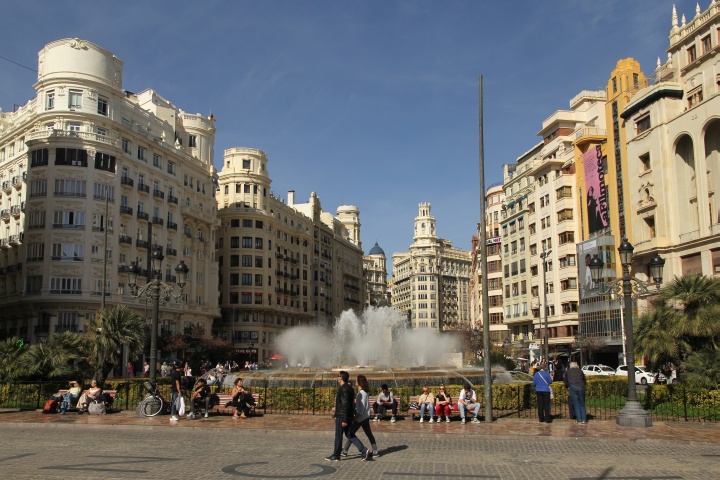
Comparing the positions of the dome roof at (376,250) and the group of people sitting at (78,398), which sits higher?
the dome roof at (376,250)

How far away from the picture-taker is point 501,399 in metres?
22.9

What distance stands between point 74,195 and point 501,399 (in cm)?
4373

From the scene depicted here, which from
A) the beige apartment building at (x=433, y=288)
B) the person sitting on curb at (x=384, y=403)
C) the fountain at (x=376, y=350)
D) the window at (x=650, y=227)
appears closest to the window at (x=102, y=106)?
the fountain at (x=376, y=350)

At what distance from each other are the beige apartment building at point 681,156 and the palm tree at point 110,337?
33.3 m

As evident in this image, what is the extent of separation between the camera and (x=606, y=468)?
502 inches

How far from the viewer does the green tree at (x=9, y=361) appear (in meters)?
26.3

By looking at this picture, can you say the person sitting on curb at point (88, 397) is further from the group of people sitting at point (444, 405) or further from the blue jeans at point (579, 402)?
the blue jeans at point (579, 402)

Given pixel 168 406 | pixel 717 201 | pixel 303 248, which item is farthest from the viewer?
pixel 303 248

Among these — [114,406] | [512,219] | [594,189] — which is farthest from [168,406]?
[512,219]

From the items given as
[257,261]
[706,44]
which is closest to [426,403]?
[706,44]

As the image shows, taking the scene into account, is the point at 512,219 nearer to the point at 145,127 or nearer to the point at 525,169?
the point at 525,169

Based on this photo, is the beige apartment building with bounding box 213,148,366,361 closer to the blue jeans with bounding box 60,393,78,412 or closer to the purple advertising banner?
the purple advertising banner

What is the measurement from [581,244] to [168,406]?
1892 inches

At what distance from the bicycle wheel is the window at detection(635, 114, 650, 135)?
41.4 meters
